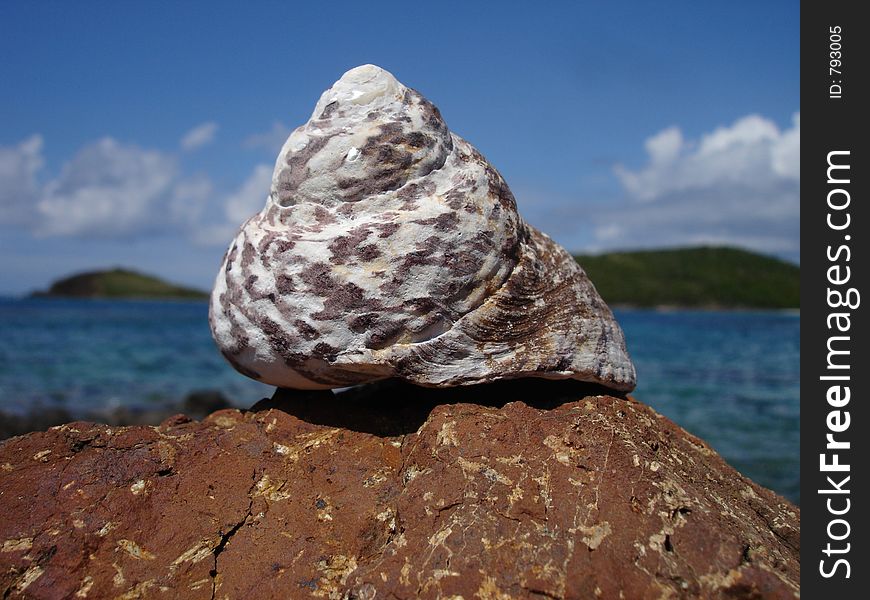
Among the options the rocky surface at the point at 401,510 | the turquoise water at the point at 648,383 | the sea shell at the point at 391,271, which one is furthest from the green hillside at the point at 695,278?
the rocky surface at the point at 401,510

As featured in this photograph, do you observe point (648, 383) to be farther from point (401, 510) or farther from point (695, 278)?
point (695, 278)

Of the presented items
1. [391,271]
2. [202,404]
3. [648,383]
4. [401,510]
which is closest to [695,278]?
[648,383]

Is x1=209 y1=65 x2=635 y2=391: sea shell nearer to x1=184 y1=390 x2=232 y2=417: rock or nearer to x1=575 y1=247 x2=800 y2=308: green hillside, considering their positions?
x1=184 y1=390 x2=232 y2=417: rock

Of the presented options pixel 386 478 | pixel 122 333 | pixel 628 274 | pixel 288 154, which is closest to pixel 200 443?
pixel 386 478

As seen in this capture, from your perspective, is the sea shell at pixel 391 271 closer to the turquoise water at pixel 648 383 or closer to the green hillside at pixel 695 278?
the turquoise water at pixel 648 383

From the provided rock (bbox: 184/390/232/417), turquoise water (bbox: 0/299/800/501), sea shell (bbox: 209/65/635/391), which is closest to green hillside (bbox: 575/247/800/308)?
turquoise water (bbox: 0/299/800/501)
